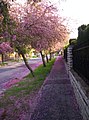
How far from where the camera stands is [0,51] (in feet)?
39.4

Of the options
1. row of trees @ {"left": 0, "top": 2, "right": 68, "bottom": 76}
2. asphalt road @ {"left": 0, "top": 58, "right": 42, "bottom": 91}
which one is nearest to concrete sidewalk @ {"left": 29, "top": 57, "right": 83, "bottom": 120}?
asphalt road @ {"left": 0, "top": 58, "right": 42, "bottom": 91}

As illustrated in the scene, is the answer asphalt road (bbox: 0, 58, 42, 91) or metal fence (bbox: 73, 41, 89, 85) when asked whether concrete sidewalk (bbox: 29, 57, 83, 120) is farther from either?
asphalt road (bbox: 0, 58, 42, 91)

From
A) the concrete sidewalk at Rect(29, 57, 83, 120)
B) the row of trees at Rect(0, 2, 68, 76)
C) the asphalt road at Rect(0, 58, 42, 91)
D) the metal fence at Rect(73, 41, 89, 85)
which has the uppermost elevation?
the row of trees at Rect(0, 2, 68, 76)

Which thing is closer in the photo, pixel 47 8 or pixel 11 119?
pixel 11 119

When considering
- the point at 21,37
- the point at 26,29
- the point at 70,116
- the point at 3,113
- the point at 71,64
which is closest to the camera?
the point at 70,116

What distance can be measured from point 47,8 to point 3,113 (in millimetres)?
14538

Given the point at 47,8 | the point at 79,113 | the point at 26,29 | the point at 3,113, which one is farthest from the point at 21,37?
the point at 79,113

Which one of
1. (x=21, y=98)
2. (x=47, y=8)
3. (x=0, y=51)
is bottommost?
(x=21, y=98)

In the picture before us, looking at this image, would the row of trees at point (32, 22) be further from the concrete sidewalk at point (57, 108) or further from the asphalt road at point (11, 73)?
the concrete sidewalk at point (57, 108)

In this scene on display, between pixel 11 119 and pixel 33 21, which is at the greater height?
pixel 33 21

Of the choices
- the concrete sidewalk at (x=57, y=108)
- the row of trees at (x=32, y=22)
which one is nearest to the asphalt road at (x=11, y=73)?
the row of trees at (x=32, y=22)

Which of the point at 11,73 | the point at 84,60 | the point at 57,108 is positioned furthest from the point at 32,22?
the point at 11,73

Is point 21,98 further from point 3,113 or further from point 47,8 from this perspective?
point 47,8

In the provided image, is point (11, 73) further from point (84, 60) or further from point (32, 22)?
point (84, 60)
